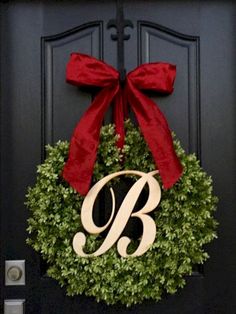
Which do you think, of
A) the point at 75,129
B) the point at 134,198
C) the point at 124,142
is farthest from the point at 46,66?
the point at 134,198

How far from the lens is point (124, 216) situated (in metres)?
2.17

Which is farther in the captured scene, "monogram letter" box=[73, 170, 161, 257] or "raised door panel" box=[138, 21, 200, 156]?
"raised door panel" box=[138, 21, 200, 156]

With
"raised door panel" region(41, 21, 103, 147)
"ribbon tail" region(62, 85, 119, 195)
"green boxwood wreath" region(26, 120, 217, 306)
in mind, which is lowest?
"green boxwood wreath" region(26, 120, 217, 306)

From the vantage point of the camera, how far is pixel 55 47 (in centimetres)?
230

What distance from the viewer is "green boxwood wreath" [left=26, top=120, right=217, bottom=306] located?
2.10 metres

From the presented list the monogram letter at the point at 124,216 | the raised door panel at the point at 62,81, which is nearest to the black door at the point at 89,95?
the raised door panel at the point at 62,81

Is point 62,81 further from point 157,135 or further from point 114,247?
point 114,247

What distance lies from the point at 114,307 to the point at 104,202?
402mm

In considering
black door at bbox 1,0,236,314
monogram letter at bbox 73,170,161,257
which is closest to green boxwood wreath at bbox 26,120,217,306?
monogram letter at bbox 73,170,161,257

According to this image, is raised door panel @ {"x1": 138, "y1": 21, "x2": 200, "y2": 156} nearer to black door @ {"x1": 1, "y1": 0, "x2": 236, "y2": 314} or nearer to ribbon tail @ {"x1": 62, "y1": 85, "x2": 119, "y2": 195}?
black door @ {"x1": 1, "y1": 0, "x2": 236, "y2": 314}

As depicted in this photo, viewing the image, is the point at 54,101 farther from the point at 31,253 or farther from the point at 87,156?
the point at 31,253

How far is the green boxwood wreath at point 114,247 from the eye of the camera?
210 centimetres

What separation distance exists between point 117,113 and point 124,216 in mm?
390

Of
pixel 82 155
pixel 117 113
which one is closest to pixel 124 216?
pixel 82 155
